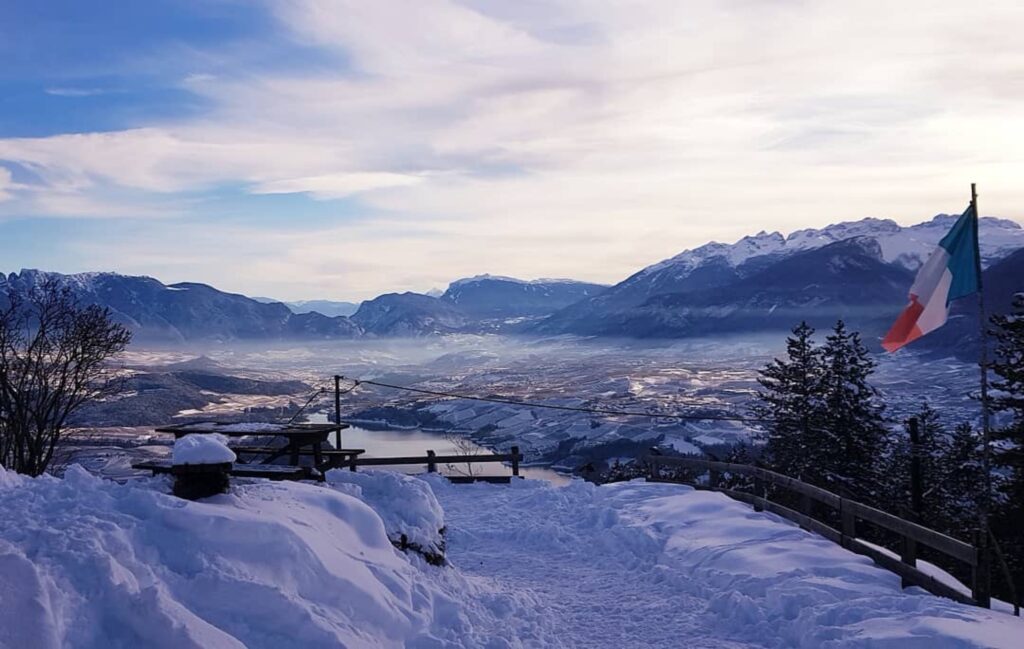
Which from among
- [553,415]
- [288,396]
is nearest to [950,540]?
[553,415]

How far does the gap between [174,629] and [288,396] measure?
156 m

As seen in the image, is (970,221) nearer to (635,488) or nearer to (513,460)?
(635,488)

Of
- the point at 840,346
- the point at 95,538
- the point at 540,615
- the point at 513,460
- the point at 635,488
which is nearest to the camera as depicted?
the point at 95,538

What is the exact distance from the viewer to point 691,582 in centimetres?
1024

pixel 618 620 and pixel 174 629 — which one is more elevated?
pixel 174 629

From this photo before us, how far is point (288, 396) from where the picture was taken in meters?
155

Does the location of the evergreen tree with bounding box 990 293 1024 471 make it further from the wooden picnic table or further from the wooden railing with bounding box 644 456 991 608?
the wooden picnic table

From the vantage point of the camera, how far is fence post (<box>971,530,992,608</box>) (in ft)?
26.1

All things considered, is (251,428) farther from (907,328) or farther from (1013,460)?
(1013,460)

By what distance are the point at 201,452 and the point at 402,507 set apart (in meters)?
3.45

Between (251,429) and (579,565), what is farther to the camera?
(251,429)

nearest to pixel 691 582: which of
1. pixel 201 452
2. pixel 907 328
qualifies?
pixel 907 328

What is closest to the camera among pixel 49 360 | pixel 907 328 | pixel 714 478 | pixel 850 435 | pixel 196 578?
pixel 196 578

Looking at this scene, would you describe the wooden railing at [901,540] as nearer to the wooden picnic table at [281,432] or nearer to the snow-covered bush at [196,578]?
the snow-covered bush at [196,578]
